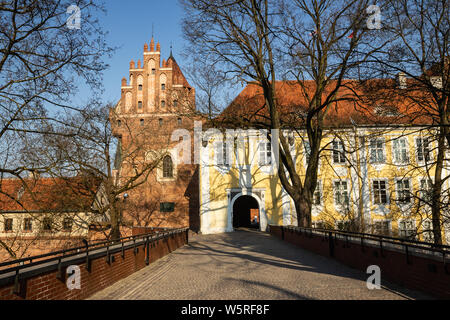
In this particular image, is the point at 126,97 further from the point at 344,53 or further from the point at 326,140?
the point at 344,53

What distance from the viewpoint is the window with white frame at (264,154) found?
25938mm

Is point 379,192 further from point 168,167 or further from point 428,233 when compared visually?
point 168,167

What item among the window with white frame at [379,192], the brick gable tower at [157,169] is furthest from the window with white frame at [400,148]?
the brick gable tower at [157,169]

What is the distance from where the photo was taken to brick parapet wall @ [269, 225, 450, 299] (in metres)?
5.73

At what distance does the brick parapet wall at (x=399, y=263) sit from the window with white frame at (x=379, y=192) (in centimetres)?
1604

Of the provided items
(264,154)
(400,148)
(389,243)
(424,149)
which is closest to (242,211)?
(264,154)

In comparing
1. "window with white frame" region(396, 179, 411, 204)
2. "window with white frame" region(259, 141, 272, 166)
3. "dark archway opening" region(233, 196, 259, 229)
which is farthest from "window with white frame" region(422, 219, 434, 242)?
"dark archway opening" region(233, 196, 259, 229)

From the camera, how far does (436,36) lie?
A: 11211 millimetres

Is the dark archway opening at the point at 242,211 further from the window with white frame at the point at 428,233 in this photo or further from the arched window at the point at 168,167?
the window with white frame at the point at 428,233

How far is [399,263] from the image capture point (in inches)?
276

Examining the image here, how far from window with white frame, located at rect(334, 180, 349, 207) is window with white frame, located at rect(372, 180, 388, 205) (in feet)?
6.73

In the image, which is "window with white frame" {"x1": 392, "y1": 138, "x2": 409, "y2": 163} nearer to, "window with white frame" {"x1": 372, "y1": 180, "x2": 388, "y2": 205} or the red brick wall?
"window with white frame" {"x1": 372, "y1": 180, "x2": 388, "y2": 205}
